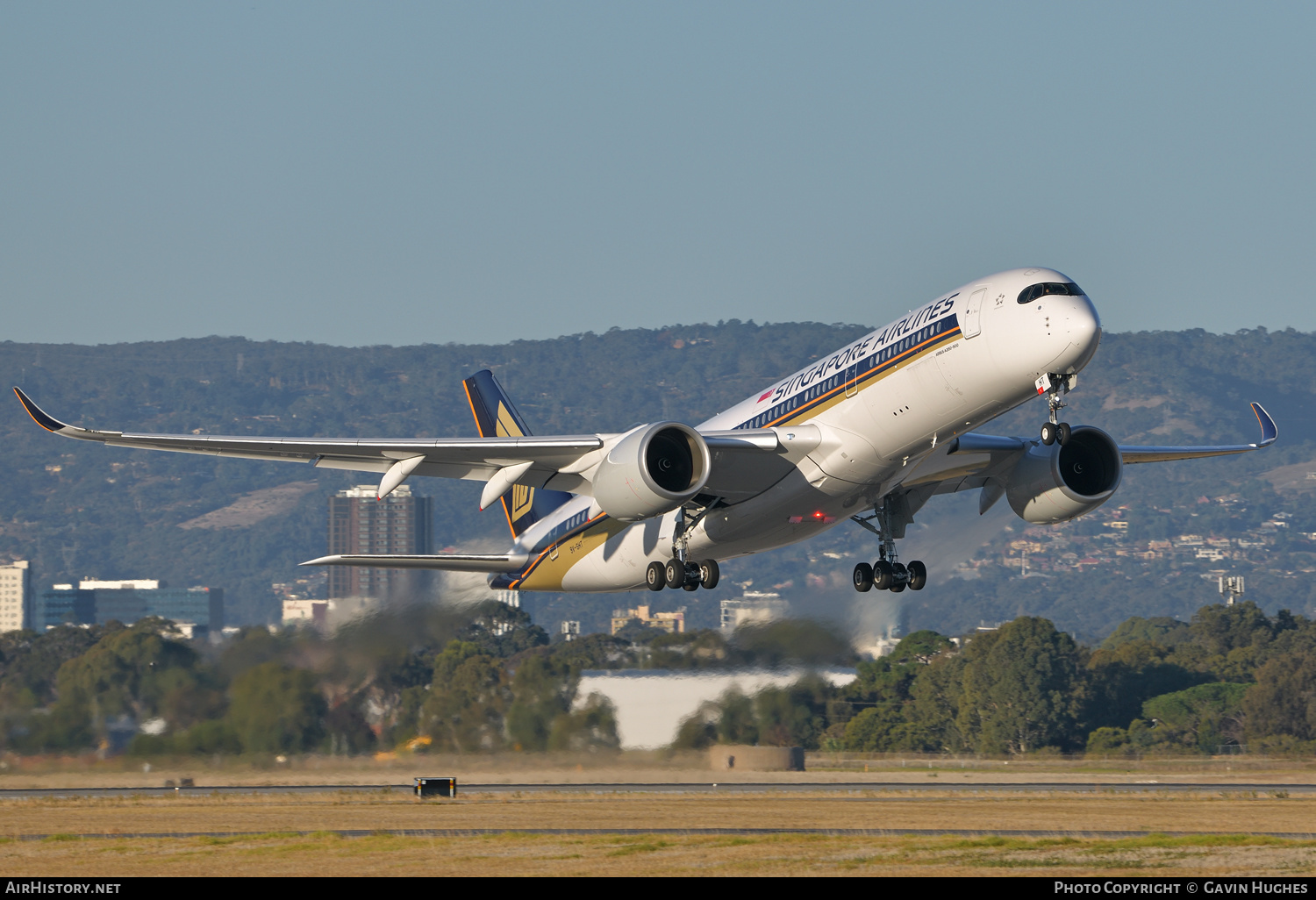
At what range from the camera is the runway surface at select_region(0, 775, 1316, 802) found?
50812mm

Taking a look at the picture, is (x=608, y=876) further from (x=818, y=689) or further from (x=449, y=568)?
(x=818, y=689)

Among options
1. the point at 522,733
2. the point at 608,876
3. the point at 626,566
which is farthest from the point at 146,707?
the point at 608,876

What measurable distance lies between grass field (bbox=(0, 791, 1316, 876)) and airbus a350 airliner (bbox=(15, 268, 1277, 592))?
6.16 metres

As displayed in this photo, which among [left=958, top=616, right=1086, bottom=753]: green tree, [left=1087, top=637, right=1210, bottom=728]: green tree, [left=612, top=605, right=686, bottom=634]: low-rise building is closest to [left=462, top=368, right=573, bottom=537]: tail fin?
[left=612, top=605, right=686, bottom=634]: low-rise building

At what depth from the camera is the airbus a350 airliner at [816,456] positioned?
29.9 m

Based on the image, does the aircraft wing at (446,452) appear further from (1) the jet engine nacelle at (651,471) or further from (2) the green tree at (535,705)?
(2) the green tree at (535,705)

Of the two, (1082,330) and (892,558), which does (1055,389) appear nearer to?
(1082,330)

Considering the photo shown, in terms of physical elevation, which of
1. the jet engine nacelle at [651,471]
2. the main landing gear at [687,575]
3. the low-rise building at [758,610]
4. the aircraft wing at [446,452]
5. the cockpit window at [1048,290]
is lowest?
the main landing gear at [687,575]

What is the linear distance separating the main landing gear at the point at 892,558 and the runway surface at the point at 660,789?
14941mm

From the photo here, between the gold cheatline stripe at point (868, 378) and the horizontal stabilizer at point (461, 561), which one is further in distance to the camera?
the horizontal stabilizer at point (461, 561)

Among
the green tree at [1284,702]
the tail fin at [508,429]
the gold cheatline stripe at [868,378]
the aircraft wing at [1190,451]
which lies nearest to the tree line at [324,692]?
the tail fin at [508,429]

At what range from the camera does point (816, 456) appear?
3288 cm

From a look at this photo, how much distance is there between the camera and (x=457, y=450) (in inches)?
1350

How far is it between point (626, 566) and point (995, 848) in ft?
36.5
